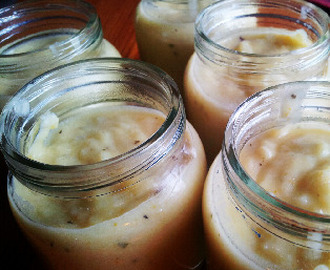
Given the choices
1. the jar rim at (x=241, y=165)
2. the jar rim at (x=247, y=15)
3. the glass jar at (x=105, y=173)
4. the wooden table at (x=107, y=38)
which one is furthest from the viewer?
the wooden table at (x=107, y=38)

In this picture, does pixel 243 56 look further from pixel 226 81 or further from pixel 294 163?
pixel 294 163

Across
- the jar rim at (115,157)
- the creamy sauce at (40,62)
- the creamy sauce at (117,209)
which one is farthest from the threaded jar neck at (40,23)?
the creamy sauce at (117,209)

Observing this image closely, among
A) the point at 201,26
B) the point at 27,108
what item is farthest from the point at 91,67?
the point at 201,26

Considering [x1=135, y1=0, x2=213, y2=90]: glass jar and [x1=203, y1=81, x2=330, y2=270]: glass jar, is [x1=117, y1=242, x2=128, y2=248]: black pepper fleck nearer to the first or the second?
[x1=203, y1=81, x2=330, y2=270]: glass jar

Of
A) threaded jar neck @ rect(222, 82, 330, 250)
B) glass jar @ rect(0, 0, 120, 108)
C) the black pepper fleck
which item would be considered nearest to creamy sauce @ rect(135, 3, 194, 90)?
glass jar @ rect(0, 0, 120, 108)

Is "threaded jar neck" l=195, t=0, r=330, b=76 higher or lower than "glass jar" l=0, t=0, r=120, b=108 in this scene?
lower

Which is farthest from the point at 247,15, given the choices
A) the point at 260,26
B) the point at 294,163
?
the point at 294,163

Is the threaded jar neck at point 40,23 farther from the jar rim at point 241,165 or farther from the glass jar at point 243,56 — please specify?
the jar rim at point 241,165
